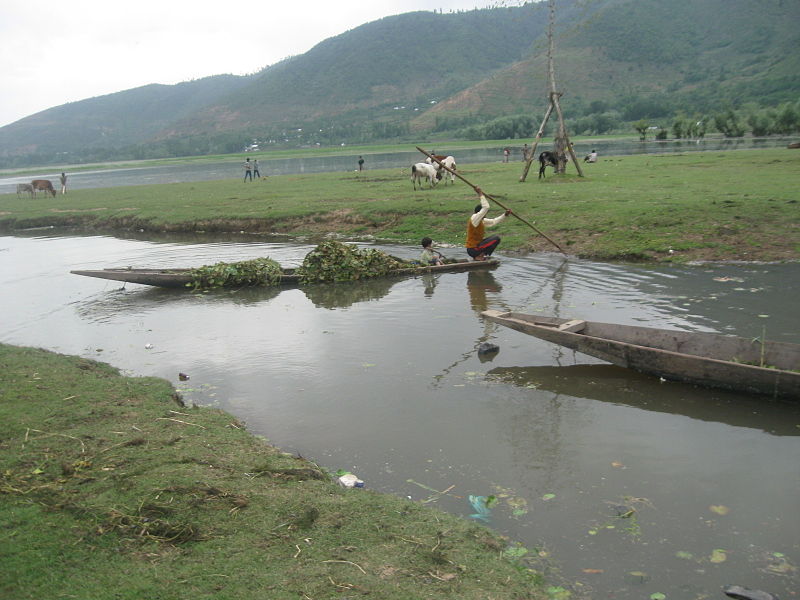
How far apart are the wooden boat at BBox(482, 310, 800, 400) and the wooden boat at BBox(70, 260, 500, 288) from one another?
19.5 ft

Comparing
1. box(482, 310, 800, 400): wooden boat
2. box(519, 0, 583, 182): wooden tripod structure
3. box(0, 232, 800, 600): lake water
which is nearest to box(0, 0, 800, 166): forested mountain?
box(519, 0, 583, 182): wooden tripod structure

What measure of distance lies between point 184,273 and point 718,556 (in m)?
13.0

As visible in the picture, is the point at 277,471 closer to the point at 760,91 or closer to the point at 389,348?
the point at 389,348

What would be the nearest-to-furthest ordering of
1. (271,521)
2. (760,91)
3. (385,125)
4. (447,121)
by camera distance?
1. (271,521)
2. (760,91)
3. (447,121)
4. (385,125)

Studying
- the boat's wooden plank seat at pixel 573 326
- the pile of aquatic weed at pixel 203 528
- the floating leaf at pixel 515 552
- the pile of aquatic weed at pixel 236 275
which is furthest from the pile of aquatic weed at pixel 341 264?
the floating leaf at pixel 515 552

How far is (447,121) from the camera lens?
137 m

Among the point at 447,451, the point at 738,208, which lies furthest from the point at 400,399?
the point at 738,208

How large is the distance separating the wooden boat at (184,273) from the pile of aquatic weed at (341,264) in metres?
0.25

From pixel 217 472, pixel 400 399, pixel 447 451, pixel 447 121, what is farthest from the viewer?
pixel 447 121

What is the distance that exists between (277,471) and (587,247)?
1245 cm

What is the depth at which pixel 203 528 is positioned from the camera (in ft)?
15.4

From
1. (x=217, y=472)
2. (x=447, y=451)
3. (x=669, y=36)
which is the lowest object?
(x=447, y=451)

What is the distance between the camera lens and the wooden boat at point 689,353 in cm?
693

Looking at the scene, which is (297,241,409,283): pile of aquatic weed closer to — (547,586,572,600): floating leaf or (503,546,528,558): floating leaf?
(503,546,528,558): floating leaf
